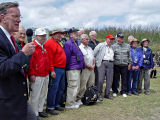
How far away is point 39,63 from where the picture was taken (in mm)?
4098

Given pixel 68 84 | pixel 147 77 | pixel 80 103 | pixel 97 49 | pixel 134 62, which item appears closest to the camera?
pixel 68 84

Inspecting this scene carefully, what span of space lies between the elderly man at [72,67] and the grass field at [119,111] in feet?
1.36

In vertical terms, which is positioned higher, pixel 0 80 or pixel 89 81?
pixel 0 80

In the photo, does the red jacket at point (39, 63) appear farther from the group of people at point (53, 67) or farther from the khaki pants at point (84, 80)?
the khaki pants at point (84, 80)

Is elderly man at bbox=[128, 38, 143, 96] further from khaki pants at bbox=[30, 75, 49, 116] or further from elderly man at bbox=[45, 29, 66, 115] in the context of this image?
khaki pants at bbox=[30, 75, 49, 116]

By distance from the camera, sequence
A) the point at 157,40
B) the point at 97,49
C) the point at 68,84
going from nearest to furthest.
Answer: the point at 68,84, the point at 97,49, the point at 157,40

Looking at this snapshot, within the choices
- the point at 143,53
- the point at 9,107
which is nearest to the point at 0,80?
the point at 9,107

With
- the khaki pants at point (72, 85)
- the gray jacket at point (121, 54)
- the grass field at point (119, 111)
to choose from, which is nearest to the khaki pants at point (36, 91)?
the grass field at point (119, 111)

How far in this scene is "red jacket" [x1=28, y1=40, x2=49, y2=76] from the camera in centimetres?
404

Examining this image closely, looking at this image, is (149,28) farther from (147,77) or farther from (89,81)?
(89,81)

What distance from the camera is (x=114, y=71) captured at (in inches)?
277

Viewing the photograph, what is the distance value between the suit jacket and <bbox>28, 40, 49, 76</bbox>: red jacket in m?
2.07

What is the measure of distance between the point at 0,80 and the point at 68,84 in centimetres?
351

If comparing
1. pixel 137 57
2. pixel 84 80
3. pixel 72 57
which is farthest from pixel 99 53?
pixel 137 57
